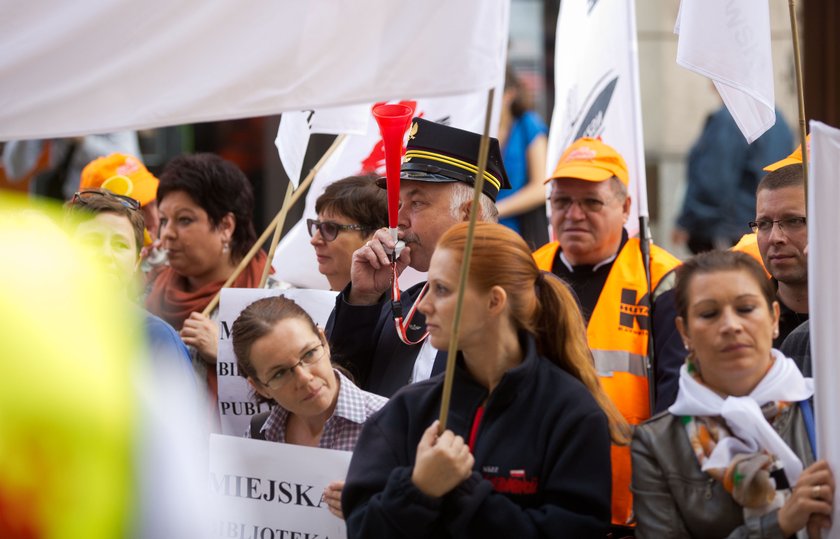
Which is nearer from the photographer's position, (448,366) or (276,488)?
(448,366)

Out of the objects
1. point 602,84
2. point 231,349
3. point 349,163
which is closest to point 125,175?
point 349,163

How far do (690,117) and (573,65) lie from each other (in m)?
5.06

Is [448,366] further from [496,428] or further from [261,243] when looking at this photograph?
[261,243]

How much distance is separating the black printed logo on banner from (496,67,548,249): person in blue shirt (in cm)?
287

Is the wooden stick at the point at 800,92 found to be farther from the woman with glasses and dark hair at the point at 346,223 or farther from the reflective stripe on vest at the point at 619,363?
the woman with glasses and dark hair at the point at 346,223

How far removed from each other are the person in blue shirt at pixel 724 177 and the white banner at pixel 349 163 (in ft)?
9.32

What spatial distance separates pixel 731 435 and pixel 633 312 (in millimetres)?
1904

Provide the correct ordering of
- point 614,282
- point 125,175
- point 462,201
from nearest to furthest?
1. point 462,201
2. point 614,282
3. point 125,175

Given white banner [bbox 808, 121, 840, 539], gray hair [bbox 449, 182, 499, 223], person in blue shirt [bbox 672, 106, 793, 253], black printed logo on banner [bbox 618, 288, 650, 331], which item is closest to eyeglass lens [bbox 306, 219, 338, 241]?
gray hair [bbox 449, 182, 499, 223]

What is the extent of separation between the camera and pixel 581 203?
5520 mm

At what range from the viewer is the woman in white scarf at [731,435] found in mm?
3139

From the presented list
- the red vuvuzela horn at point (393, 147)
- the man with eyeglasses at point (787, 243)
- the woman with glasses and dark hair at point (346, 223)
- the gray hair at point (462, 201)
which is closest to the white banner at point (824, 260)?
the man with eyeglasses at point (787, 243)

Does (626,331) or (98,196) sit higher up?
(98,196)

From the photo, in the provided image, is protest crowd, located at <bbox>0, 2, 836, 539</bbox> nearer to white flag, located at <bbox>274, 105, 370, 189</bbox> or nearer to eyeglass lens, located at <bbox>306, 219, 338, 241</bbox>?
eyeglass lens, located at <bbox>306, 219, 338, 241</bbox>
